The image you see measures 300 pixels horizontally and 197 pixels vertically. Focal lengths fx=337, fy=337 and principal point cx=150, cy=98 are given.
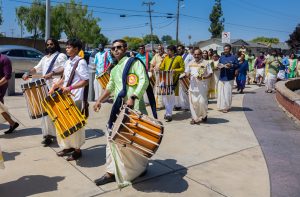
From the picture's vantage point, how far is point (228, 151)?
18.7 feet

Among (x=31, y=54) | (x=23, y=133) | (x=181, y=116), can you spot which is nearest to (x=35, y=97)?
(x=23, y=133)

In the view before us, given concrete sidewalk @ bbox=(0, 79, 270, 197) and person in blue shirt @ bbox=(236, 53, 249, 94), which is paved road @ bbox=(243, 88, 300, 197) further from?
person in blue shirt @ bbox=(236, 53, 249, 94)

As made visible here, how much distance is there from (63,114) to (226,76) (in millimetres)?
5480

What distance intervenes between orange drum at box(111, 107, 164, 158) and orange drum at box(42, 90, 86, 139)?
1008mm

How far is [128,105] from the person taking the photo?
13.0 feet

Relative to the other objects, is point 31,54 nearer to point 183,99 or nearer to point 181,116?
point 183,99

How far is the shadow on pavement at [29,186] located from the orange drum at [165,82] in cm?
403

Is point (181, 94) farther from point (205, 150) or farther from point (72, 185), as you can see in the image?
point (72, 185)

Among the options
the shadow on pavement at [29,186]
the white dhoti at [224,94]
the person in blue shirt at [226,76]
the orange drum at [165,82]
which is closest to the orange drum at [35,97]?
the shadow on pavement at [29,186]

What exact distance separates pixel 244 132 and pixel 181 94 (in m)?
2.62

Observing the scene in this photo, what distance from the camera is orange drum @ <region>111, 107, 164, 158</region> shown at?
3.63 m

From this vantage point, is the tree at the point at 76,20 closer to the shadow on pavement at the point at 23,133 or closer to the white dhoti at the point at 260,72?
the white dhoti at the point at 260,72

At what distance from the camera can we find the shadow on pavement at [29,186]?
3967mm

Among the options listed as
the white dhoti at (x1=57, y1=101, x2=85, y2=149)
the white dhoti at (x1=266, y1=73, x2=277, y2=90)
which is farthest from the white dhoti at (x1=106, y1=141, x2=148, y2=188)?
the white dhoti at (x1=266, y1=73, x2=277, y2=90)
